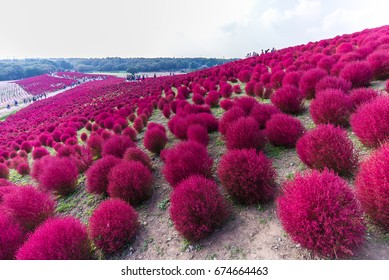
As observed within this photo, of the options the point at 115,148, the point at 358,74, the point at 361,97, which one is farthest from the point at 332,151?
the point at 115,148

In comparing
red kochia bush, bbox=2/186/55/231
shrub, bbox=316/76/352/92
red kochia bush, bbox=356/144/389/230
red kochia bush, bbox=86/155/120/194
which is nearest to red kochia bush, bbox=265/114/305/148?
shrub, bbox=316/76/352/92

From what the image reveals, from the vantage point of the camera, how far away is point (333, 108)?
4414 millimetres

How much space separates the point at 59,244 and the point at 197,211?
1.98 m

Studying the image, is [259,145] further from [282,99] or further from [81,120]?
[81,120]

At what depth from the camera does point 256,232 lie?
310cm

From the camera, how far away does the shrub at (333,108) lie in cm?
437

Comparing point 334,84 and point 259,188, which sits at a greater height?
point 334,84

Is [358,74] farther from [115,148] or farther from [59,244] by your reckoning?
[59,244]

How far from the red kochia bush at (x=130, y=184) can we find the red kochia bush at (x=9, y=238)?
1.60 metres

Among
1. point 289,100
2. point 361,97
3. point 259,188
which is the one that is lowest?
point 259,188

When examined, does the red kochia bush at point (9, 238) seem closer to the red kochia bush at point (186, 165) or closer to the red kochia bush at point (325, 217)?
the red kochia bush at point (186, 165)

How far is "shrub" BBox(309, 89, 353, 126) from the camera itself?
14.3 feet

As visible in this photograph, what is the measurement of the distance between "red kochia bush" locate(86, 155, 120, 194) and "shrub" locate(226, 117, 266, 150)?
2.90 meters

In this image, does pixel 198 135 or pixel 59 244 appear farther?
pixel 198 135
